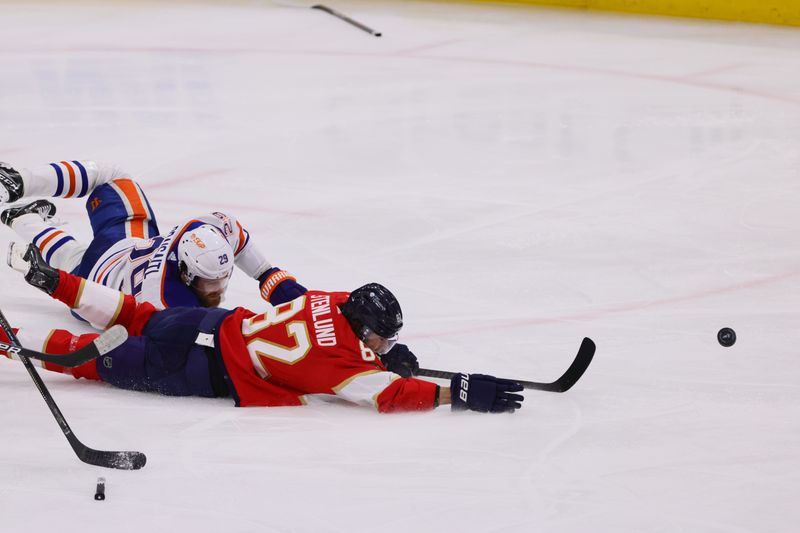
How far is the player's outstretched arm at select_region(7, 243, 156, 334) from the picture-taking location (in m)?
4.04

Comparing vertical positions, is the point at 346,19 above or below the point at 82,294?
above

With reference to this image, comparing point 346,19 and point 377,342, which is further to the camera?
point 346,19

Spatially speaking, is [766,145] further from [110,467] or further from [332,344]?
[110,467]

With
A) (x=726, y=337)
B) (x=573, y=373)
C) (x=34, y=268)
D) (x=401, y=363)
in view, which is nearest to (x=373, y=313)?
(x=401, y=363)

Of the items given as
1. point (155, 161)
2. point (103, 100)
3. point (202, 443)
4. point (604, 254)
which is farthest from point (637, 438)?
point (103, 100)

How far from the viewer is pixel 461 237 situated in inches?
231

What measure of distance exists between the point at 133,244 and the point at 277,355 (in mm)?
1222

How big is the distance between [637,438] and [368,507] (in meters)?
0.93

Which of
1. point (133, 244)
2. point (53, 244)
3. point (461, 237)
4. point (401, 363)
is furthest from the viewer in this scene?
point (461, 237)

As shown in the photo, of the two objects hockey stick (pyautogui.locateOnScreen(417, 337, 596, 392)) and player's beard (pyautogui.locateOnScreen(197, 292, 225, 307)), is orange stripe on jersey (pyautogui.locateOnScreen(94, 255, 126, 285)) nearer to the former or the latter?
player's beard (pyautogui.locateOnScreen(197, 292, 225, 307))

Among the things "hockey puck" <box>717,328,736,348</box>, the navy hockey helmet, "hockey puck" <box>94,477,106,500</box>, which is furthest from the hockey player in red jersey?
"hockey puck" <box>717,328,736,348</box>

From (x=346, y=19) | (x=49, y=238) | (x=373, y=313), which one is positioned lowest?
(x=49, y=238)

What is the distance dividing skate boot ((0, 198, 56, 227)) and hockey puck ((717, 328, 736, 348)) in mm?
2716

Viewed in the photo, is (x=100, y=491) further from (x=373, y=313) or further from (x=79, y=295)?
(x=79, y=295)
